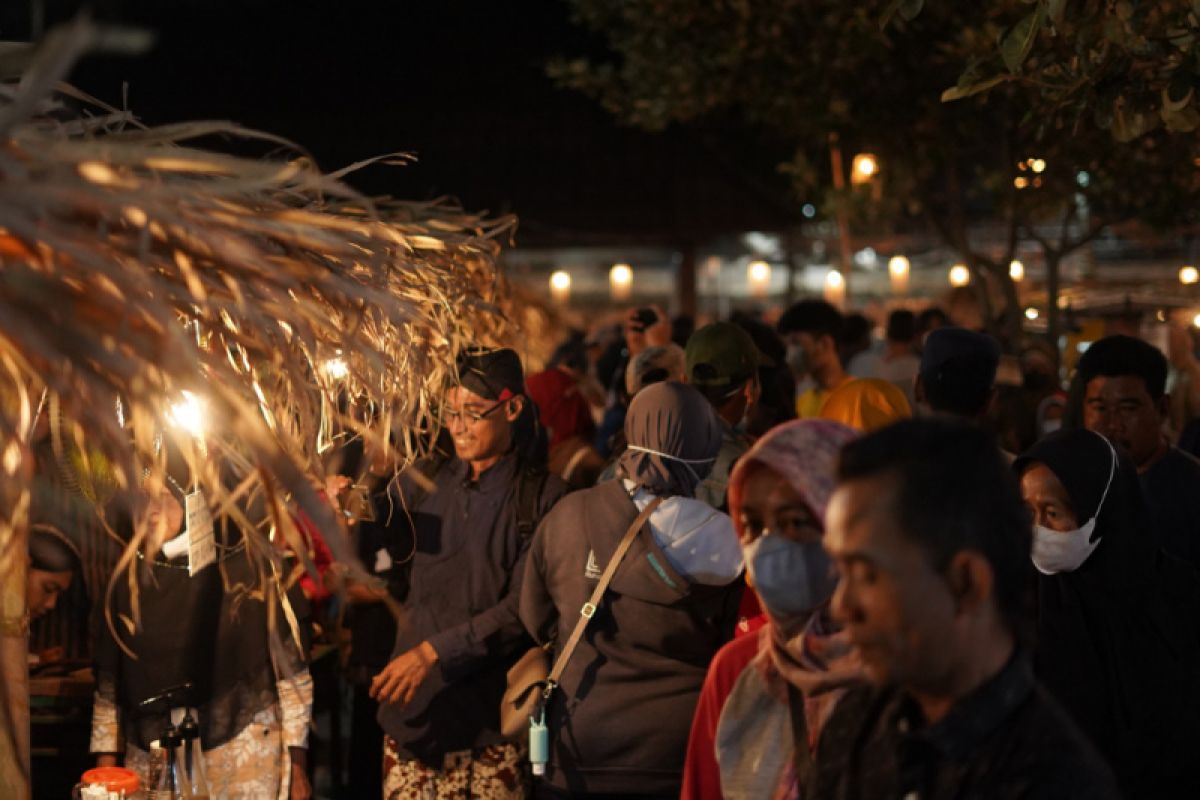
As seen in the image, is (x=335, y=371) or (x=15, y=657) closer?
(x=15, y=657)

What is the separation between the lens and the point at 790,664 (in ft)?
9.20

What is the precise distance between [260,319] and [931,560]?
116 centimetres

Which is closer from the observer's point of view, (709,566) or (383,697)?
(709,566)

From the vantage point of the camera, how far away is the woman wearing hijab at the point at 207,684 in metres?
5.11

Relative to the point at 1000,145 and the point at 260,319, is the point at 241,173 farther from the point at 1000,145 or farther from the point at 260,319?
the point at 1000,145

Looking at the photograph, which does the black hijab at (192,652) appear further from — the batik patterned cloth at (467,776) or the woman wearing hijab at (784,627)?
the woman wearing hijab at (784,627)

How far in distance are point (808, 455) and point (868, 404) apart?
9.85 ft

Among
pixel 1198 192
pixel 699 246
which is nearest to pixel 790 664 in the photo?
pixel 1198 192

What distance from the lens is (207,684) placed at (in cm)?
519

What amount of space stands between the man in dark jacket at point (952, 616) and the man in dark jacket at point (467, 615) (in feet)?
10.3

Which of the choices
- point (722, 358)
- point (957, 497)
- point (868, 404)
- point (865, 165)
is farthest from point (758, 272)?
point (957, 497)

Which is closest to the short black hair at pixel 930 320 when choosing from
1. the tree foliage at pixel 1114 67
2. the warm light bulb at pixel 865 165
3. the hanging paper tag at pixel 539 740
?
the warm light bulb at pixel 865 165

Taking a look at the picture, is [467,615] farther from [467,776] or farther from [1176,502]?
[1176,502]

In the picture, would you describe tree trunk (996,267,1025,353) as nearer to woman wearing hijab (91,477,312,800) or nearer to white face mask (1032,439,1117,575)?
white face mask (1032,439,1117,575)
